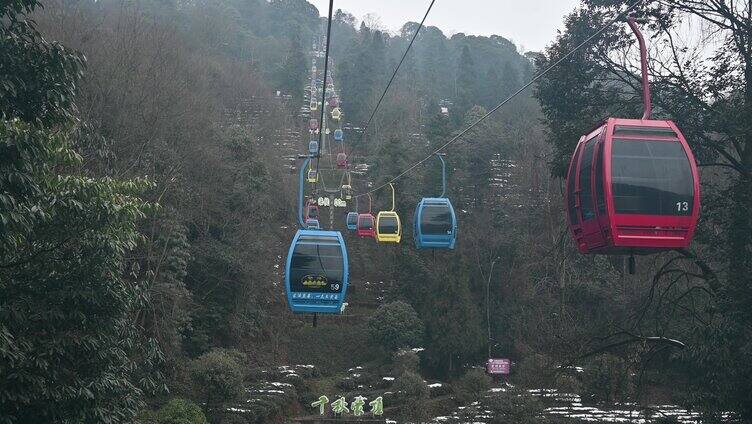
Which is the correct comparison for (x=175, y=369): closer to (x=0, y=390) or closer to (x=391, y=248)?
(x=0, y=390)

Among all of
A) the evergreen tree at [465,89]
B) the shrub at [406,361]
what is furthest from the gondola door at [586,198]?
the evergreen tree at [465,89]

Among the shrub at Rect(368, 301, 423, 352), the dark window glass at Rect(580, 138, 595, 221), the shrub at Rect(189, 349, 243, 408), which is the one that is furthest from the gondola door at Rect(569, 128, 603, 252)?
the shrub at Rect(368, 301, 423, 352)

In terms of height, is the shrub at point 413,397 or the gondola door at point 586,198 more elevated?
the gondola door at point 586,198

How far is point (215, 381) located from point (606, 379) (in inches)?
435

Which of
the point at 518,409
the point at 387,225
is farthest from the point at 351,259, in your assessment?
the point at 518,409

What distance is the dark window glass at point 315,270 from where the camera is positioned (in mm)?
13680

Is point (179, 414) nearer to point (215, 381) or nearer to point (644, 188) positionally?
point (215, 381)

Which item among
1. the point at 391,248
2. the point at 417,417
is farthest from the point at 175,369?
the point at 391,248

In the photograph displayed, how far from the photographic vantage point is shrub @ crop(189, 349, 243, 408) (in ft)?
68.7

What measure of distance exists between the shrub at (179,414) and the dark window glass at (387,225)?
8.85 metres

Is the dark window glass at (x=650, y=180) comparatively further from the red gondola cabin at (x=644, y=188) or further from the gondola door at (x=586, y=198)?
the gondola door at (x=586, y=198)

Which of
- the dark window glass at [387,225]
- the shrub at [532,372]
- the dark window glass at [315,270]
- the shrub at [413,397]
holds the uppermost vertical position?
the dark window glass at [387,225]

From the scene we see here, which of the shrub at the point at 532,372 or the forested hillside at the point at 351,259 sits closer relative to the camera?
the forested hillside at the point at 351,259

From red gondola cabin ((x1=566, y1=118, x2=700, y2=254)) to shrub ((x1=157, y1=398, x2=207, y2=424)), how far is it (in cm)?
1193
